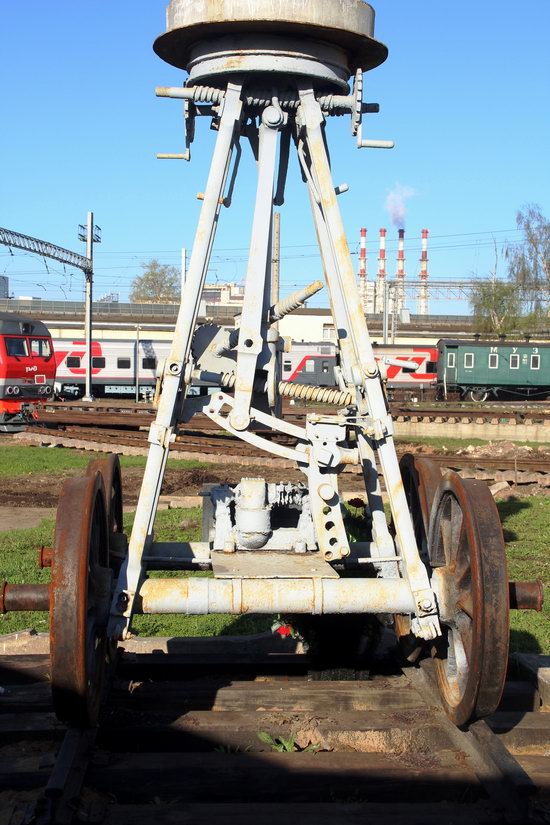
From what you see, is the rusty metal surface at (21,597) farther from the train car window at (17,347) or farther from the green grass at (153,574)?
the train car window at (17,347)

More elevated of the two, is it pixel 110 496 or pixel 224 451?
pixel 110 496

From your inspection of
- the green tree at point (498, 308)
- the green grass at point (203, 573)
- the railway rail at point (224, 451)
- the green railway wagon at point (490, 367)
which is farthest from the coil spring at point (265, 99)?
the green tree at point (498, 308)

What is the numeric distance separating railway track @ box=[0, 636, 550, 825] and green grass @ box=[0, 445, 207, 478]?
486 inches

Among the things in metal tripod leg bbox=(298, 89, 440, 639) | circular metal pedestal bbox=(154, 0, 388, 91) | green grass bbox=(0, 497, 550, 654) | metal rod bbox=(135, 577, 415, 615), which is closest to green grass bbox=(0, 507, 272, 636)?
green grass bbox=(0, 497, 550, 654)

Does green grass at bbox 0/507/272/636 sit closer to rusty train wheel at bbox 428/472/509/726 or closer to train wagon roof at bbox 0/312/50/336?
rusty train wheel at bbox 428/472/509/726

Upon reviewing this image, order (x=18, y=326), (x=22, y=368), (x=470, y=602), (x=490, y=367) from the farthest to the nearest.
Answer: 1. (x=490, y=367)
2. (x=18, y=326)
3. (x=22, y=368)
4. (x=470, y=602)

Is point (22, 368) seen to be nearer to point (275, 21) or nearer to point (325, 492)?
point (275, 21)

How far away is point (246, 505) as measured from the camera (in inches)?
203

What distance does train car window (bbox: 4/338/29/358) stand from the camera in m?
26.3

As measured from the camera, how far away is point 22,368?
26.6 meters

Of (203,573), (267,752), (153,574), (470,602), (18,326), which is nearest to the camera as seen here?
(267,752)

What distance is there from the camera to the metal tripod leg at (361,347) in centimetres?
452

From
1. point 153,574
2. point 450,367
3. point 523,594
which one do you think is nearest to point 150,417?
point 153,574

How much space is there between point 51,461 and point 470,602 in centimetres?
1552
